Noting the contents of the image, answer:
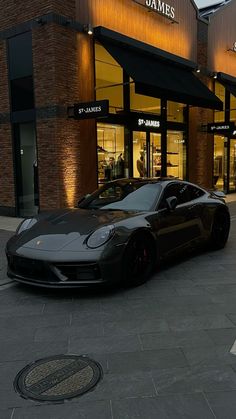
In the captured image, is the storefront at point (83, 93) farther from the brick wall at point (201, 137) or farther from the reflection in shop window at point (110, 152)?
the brick wall at point (201, 137)

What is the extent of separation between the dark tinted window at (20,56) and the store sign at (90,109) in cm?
182

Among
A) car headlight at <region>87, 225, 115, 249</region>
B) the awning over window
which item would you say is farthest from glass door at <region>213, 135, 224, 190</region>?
car headlight at <region>87, 225, 115, 249</region>

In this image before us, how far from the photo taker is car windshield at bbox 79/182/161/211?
5.92 meters

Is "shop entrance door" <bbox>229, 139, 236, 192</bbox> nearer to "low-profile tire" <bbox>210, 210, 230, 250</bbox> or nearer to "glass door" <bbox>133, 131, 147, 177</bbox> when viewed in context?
"glass door" <bbox>133, 131, 147, 177</bbox>

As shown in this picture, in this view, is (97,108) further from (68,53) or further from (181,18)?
(181,18)

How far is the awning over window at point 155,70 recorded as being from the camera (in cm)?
1128

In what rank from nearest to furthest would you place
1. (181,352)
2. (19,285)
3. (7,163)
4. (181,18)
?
1. (181,352)
2. (19,285)
3. (7,163)
4. (181,18)

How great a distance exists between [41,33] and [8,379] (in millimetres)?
9512

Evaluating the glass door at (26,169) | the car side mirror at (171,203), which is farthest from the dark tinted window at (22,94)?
the car side mirror at (171,203)

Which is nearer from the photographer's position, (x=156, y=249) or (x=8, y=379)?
(x=8, y=379)

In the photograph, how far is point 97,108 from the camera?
10.0 meters

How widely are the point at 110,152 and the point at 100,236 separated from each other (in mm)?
8153

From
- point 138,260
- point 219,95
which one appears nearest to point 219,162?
point 219,95

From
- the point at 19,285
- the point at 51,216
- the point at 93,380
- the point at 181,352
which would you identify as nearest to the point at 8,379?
the point at 93,380
